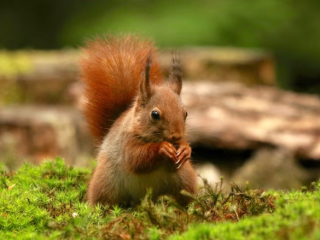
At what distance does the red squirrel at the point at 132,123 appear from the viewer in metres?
3.74

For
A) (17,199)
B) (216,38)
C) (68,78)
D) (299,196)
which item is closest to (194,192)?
(299,196)

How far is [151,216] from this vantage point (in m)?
3.07

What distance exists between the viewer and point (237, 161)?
771cm

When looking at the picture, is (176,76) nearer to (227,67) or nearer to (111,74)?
(111,74)

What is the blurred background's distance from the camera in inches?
292

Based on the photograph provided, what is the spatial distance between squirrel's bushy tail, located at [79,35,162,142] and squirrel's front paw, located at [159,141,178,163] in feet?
2.92

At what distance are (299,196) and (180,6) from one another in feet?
29.0

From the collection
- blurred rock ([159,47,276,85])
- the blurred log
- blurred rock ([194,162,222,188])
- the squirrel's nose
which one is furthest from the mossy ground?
blurred rock ([159,47,276,85])

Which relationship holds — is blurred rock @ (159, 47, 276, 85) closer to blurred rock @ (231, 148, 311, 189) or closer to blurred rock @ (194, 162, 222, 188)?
blurred rock @ (194, 162, 222, 188)

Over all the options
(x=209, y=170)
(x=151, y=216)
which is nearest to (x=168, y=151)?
(x=151, y=216)

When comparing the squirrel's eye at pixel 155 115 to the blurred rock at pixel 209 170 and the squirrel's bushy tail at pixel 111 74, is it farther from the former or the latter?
the blurred rock at pixel 209 170

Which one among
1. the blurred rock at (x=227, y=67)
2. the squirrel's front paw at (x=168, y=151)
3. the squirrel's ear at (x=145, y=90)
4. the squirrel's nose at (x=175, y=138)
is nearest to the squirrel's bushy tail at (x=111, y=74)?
the squirrel's ear at (x=145, y=90)

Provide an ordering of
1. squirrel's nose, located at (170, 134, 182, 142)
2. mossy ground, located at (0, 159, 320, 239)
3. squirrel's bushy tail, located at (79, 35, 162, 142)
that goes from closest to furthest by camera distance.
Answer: mossy ground, located at (0, 159, 320, 239)
squirrel's nose, located at (170, 134, 182, 142)
squirrel's bushy tail, located at (79, 35, 162, 142)

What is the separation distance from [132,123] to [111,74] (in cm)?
63
